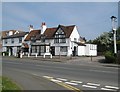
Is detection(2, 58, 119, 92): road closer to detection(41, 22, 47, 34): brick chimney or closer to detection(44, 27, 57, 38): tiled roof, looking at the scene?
detection(44, 27, 57, 38): tiled roof

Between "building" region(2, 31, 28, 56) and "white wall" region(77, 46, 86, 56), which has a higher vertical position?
"building" region(2, 31, 28, 56)

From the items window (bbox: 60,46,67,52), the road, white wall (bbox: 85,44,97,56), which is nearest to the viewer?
the road

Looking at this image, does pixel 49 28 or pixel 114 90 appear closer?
pixel 114 90

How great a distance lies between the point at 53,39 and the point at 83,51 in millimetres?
8570

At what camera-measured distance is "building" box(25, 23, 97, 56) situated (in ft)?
213

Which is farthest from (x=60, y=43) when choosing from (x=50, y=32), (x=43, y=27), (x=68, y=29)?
(x=43, y=27)

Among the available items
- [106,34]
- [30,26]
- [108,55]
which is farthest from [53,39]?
[108,55]

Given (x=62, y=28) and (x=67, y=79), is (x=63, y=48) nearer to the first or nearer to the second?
(x=62, y=28)

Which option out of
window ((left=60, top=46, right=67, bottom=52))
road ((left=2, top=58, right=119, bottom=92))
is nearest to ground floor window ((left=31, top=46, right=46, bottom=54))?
window ((left=60, top=46, right=67, bottom=52))

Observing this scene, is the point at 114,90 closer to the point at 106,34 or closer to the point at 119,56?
the point at 119,56

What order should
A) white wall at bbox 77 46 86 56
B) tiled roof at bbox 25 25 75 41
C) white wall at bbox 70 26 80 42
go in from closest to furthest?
white wall at bbox 77 46 86 56, white wall at bbox 70 26 80 42, tiled roof at bbox 25 25 75 41

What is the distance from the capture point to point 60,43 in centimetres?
6675

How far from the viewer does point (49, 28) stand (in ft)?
242

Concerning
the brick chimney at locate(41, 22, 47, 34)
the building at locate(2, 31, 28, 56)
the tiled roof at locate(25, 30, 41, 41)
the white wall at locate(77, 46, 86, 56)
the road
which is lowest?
the road
